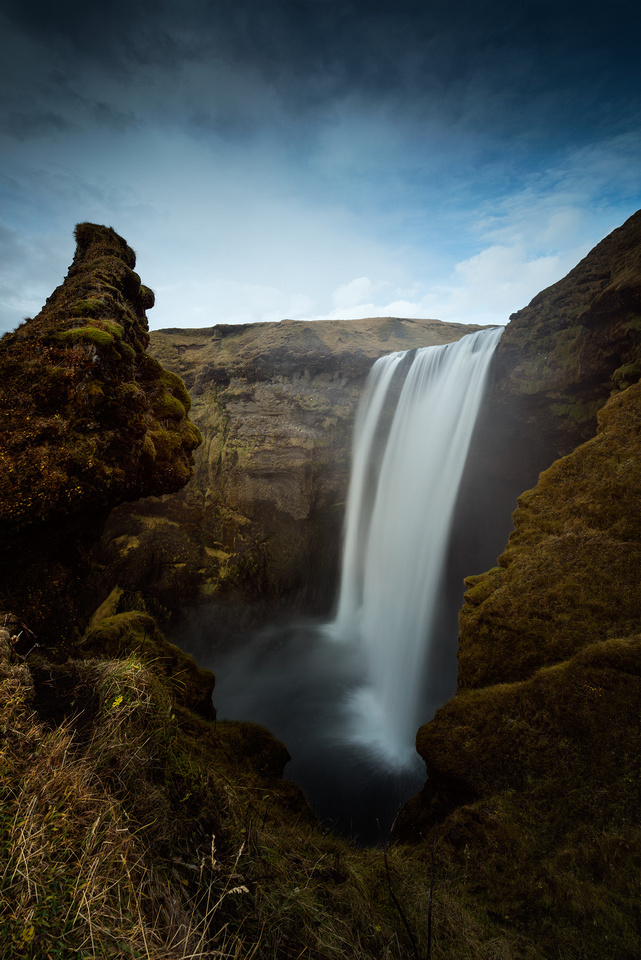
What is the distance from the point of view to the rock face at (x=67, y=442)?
14.4 ft

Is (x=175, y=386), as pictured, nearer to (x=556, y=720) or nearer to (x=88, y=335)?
(x=88, y=335)

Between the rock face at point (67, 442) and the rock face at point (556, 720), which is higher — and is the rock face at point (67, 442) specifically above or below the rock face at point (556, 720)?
above

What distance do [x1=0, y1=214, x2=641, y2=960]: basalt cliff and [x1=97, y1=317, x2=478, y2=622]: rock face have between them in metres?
10.7

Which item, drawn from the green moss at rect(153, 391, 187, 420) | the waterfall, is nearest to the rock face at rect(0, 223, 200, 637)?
the green moss at rect(153, 391, 187, 420)

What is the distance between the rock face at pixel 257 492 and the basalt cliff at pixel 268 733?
10.7 metres

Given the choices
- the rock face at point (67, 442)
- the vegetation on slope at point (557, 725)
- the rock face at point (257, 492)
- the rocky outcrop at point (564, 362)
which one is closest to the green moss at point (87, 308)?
the rock face at point (67, 442)

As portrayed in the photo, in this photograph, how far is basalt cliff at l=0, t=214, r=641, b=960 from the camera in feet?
6.39

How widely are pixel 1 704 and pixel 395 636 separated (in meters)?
13.9

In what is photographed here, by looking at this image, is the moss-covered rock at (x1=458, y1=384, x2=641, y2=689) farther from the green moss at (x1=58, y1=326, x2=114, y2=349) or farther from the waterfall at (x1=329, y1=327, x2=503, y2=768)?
the green moss at (x1=58, y1=326, x2=114, y2=349)

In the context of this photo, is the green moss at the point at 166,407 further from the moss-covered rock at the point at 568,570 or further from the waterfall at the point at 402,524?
the waterfall at the point at 402,524

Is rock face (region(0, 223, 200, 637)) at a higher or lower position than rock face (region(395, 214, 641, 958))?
higher

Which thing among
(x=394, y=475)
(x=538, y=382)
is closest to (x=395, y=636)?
(x=394, y=475)

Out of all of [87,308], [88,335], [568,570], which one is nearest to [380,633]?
[568,570]

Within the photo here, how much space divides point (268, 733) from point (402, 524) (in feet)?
35.0
